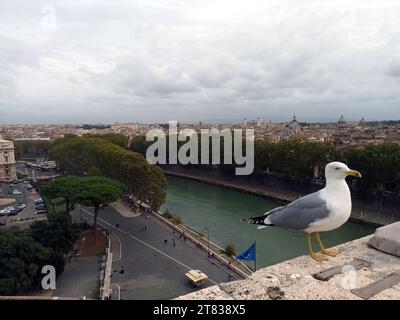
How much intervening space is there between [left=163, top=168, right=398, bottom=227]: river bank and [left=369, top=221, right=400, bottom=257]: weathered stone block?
14171 mm

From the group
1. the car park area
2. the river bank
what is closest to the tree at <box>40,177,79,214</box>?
the car park area

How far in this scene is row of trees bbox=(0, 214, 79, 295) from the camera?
8.51m

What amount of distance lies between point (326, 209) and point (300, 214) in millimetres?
194

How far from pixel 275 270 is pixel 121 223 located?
43.5ft

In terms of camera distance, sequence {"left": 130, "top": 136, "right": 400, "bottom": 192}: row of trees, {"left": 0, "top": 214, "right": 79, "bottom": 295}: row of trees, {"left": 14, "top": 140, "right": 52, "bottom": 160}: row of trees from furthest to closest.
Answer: {"left": 14, "top": 140, "right": 52, "bottom": 160}: row of trees → {"left": 130, "top": 136, "right": 400, "bottom": 192}: row of trees → {"left": 0, "top": 214, "right": 79, "bottom": 295}: row of trees

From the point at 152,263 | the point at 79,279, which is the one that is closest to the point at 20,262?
the point at 79,279

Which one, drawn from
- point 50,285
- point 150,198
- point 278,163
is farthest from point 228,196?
point 50,285

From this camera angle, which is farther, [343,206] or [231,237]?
[231,237]

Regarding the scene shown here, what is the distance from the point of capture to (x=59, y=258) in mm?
9867

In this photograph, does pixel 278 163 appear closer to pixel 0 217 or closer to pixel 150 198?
pixel 150 198

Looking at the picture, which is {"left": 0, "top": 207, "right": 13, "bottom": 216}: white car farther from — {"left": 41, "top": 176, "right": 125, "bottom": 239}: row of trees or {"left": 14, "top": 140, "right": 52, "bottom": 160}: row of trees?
{"left": 14, "top": 140, "right": 52, "bottom": 160}: row of trees

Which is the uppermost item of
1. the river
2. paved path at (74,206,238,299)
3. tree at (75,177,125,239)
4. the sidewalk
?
tree at (75,177,125,239)

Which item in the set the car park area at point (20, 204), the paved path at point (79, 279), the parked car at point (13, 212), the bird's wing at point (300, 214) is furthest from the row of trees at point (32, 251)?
the bird's wing at point (300, 214)

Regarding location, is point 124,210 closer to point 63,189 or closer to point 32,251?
point 63,189
